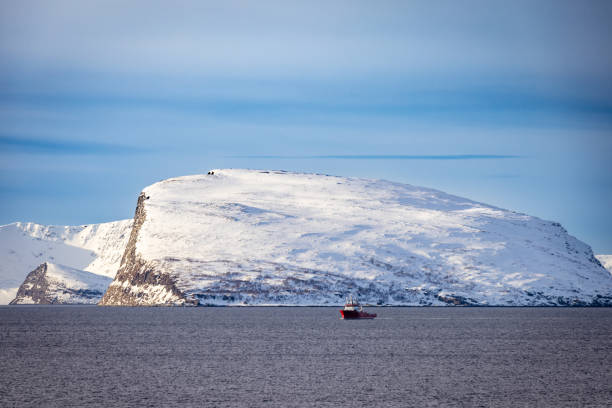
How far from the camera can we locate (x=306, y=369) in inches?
2606

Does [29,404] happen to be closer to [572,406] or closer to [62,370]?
[62,370]

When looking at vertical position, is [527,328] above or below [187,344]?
above

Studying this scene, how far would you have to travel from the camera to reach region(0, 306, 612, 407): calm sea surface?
5069 centimetres

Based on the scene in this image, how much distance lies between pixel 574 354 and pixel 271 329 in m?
51.3

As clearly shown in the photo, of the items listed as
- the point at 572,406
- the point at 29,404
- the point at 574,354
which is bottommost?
the point at 29,404

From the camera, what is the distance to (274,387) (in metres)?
55.4

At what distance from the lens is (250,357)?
3009 inches

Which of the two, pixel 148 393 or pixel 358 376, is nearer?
pixel 148 393

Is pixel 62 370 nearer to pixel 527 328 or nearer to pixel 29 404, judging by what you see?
pixel 29 404

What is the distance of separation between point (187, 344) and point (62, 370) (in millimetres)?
27053

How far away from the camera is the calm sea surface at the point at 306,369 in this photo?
166 feet

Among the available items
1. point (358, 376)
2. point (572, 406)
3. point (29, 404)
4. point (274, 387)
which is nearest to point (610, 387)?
point (572, 406)

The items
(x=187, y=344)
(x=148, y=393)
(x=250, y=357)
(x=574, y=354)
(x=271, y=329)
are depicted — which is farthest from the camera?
(x=271, y=329)

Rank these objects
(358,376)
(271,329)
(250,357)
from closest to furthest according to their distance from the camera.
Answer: (358,376), (250,357), (271,329)
